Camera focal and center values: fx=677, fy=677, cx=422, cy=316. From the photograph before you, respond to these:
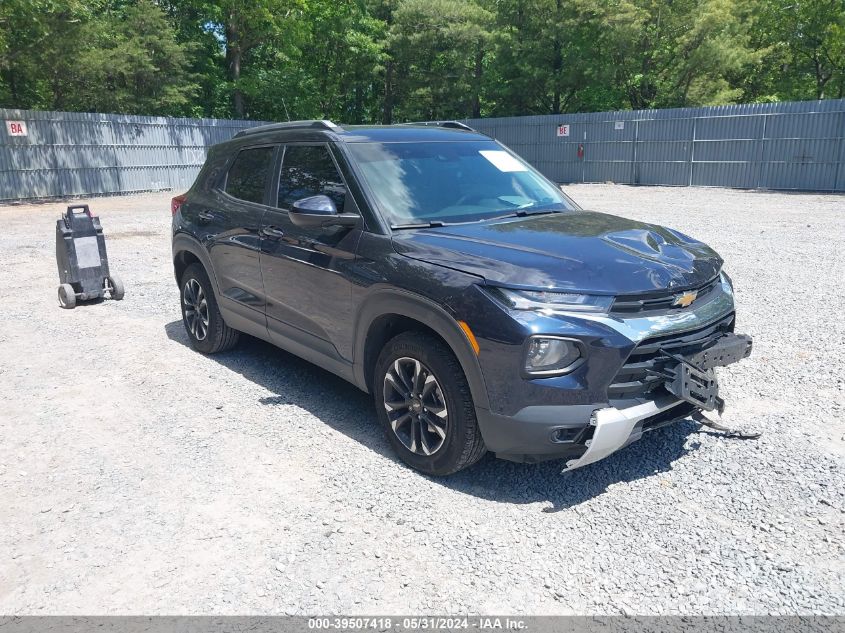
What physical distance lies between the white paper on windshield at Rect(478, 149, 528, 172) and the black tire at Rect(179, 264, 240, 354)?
8.49ft

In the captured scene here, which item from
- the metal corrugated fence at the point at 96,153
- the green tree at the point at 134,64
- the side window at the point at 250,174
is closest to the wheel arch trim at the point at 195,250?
the side window at the point at 250,174

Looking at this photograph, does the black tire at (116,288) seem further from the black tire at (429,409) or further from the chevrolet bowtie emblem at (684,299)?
the chevrolet bowtie emblem at (684,299)

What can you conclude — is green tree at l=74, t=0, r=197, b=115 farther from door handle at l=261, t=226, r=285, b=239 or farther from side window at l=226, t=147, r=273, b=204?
door handle at l=261, t=226, r=285, b=239

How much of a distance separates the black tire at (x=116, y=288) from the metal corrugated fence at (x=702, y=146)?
65.3 ft

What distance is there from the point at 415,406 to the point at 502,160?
211 centimetres

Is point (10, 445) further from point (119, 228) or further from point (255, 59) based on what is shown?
point (255, 59)

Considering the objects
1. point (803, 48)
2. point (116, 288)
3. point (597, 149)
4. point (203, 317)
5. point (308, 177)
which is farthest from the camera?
point (803, 48)

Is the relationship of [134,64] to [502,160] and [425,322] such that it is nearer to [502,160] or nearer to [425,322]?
[502,160]

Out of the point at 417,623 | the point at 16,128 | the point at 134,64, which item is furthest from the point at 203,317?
the point at 134,64

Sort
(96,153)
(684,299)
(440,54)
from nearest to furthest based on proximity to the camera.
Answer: (684,299) → (96,153) → (440,54)

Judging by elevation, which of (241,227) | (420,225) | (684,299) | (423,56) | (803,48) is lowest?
(684,299)

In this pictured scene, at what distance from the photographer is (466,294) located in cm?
331

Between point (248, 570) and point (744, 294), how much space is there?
6.69m

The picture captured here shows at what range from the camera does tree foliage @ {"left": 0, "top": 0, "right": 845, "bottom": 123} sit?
29.8 meters
